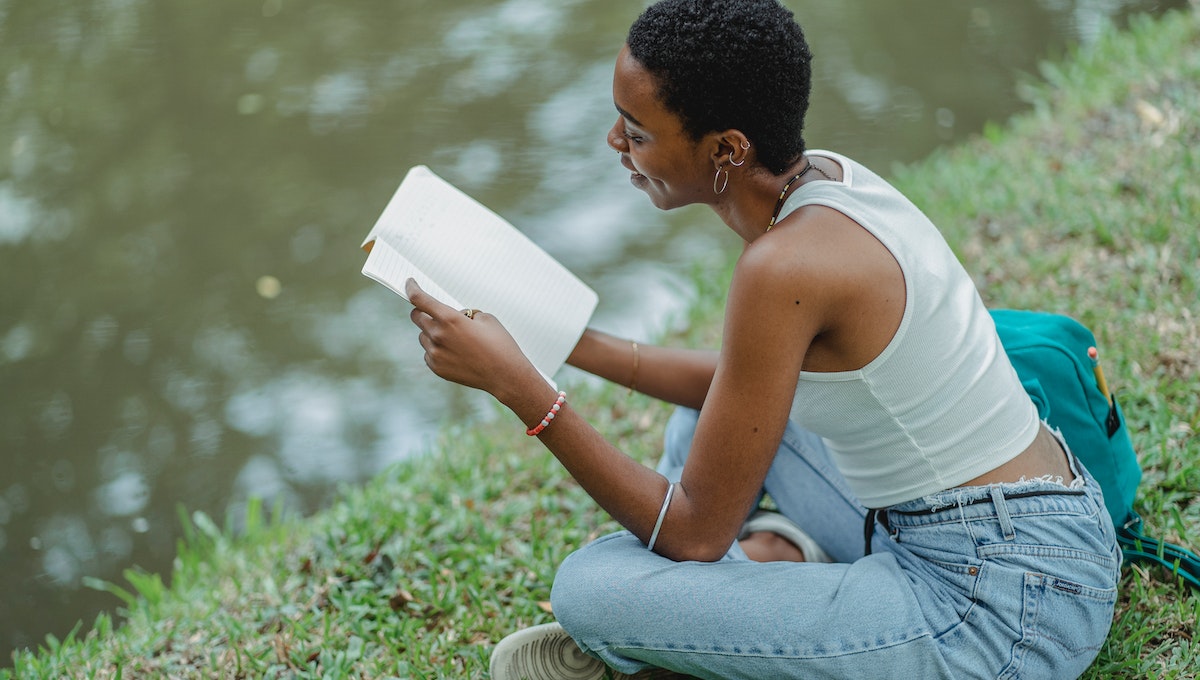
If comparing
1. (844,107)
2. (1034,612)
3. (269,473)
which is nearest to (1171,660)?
(1034,612)

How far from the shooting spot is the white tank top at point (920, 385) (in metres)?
1.77

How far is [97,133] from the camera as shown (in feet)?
15.7

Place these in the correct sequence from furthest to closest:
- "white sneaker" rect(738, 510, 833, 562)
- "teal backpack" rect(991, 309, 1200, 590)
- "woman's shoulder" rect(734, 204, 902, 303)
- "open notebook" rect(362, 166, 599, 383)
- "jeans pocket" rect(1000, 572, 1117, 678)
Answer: "white sneaker" rect(738, 510, 833, 562) → "teal backpack" rect(991, 309, 1200, 590) → "open notebook" rect(362, 166, 599, 383) → "jeans pocket" rect(1000, 572, 1117, 678) → "woman's shoulder" rect(734, 204, 902, 303)

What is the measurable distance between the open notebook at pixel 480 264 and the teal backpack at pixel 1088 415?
0.89 meters

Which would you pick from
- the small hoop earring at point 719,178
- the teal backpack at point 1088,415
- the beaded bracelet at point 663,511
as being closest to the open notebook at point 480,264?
the beaded bracelet at point 663,511

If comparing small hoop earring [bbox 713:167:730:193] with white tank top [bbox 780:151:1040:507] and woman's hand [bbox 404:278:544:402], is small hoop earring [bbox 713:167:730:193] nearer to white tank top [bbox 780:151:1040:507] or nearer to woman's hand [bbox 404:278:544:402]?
white tank top [bbox 780:151:1040:507]

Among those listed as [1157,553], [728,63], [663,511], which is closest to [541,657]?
[663,511]

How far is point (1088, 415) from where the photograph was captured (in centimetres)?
215

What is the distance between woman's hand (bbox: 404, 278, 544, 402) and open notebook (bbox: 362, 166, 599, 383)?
0.09m

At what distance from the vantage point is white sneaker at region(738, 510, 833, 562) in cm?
229

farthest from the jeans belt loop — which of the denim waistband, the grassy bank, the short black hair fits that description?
the short black hair

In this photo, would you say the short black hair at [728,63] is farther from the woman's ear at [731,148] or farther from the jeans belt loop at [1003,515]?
the jeans belt loop at [1003,515]

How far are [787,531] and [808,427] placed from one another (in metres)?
0.44

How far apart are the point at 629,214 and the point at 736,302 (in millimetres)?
2774
